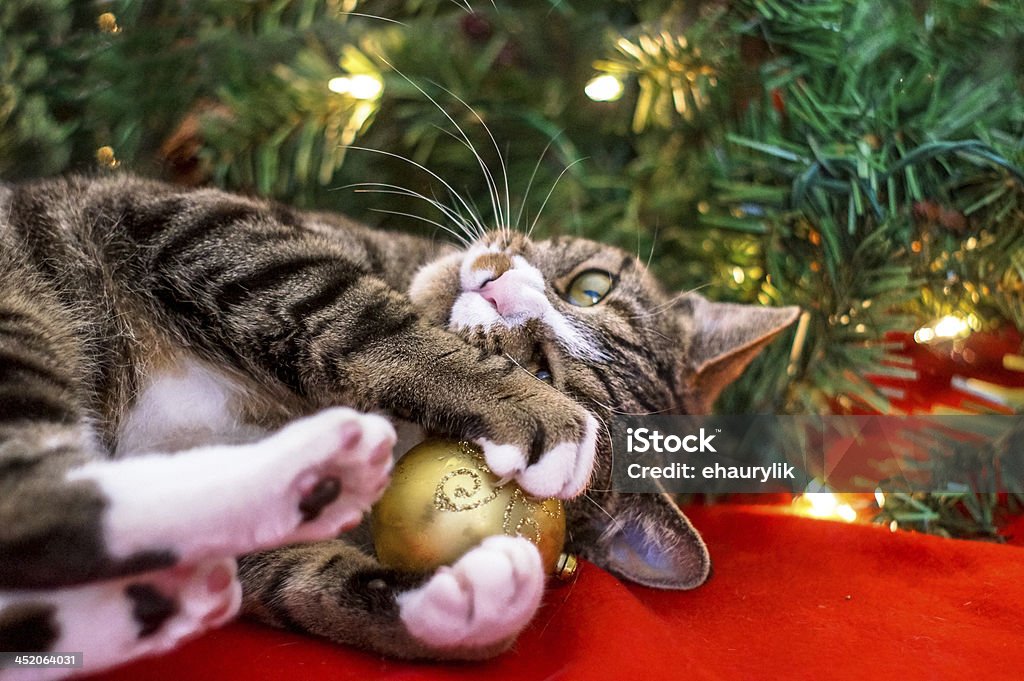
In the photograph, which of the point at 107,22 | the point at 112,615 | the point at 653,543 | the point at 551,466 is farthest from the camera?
the point at 107,22

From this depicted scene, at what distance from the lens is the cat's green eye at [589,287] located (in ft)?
2.40

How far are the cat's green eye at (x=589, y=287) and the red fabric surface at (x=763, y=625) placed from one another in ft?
0.77

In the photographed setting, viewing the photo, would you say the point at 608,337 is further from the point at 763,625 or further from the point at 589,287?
the point at 763,625

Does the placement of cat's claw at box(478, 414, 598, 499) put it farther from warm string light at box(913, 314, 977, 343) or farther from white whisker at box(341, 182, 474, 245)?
warm string light at box(913, 314, 977, 343)

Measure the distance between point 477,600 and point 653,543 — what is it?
8.9 inches

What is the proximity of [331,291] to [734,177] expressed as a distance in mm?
487

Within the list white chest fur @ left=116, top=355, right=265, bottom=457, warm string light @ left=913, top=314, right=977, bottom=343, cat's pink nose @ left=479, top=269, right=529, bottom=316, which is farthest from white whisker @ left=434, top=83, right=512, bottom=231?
warm string light @ left=913, top=314, right=977, bottom=343

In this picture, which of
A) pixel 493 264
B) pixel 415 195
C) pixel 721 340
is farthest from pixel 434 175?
pixel 721 340

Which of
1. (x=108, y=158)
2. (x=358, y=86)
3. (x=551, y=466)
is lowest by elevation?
(x=551, y=466)

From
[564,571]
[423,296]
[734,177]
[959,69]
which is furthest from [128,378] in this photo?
[959,69]

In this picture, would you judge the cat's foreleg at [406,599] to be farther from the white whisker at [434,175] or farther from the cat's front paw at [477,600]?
the white whisker at [434,175]

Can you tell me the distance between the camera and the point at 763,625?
0.58m

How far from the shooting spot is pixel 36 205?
718 mm

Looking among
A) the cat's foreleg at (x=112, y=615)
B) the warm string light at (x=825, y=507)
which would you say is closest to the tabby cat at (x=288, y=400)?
the cat's foreleg at (x=112, y=615)
